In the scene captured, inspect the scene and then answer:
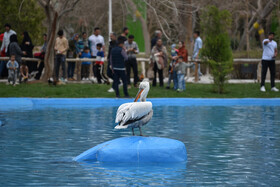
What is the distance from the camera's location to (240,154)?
36.0ft

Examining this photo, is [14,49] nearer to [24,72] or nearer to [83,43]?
[24,72]

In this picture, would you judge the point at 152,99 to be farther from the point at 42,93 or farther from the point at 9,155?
the point at 9,155

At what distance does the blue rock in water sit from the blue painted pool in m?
0.17

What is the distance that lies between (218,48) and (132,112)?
44.3 ft

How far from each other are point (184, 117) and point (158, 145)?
6.90m

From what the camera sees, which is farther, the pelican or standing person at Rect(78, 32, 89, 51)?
standing person at Rect(78, 32, 89, 51)

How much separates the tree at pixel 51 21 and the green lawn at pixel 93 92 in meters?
1.13

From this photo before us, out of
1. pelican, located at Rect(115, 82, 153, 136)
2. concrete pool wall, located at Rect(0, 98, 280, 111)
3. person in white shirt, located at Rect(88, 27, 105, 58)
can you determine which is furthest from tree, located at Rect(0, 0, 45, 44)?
→ pelican, located at Rect(115, 82, 153, 136)

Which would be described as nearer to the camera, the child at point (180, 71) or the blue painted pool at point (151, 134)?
the blue painted pool at point (151, 134)

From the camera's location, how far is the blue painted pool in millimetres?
Answer: 8898

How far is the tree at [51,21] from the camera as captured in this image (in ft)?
76.4

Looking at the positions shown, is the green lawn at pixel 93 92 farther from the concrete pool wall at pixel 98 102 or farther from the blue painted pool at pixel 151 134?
the blue painted pool at pixel 151 134

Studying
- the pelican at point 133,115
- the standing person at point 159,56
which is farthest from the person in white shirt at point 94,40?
the pelican at point 133,115

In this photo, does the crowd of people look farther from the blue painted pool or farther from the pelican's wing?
the pelican's wing
